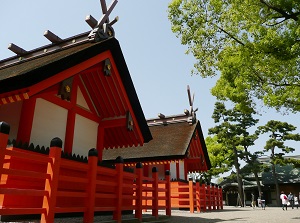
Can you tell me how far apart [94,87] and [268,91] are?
25.0 ft

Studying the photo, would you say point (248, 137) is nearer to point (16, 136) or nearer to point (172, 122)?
point (172, 122)

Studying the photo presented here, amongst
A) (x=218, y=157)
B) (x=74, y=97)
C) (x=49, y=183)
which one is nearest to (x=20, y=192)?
(x=49, y=183)

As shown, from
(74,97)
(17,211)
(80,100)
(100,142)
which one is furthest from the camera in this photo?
(100,142)

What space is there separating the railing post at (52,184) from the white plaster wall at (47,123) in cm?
226

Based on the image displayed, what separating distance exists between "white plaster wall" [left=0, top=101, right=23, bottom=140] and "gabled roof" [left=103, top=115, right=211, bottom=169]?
9521mm

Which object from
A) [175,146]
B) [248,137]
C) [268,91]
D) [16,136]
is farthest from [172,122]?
[248,137]

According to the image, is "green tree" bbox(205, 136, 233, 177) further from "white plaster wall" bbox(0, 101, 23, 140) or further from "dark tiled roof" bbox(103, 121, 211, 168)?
"white plaster wall" bbox(0, 101, 23, 140)

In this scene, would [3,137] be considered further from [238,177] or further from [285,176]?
[285,176]

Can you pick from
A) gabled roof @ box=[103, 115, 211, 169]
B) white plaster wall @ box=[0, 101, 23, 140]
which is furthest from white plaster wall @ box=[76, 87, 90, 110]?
gabled roof @ box=[103, 115, 211, 169]

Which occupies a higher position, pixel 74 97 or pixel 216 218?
pixel 74 97

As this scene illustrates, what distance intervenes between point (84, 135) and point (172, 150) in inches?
312

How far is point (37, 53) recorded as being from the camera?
912 cm

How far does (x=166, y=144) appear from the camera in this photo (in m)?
16.3

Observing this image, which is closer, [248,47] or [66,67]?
[66,67]
